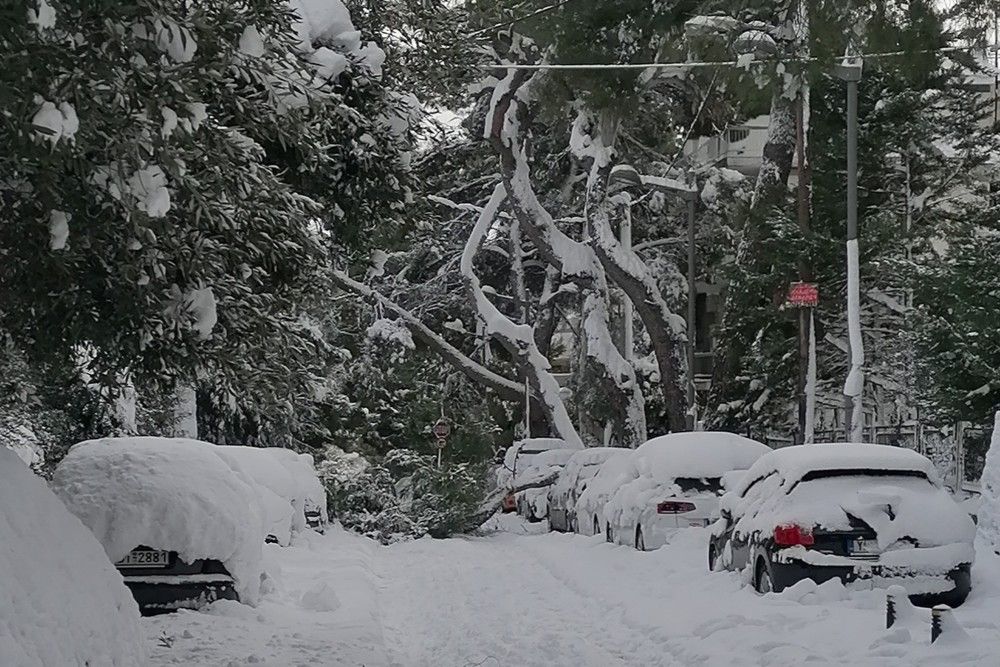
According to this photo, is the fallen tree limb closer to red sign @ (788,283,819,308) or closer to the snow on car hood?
red sign @ (788,283,819,308)

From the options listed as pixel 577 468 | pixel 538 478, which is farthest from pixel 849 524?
pixel 538 478

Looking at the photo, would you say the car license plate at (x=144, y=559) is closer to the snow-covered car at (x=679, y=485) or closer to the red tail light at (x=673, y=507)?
the snow-covered car at (x=679, y=485)

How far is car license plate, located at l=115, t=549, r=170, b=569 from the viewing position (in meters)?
11.9

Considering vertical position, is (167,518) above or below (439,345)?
below

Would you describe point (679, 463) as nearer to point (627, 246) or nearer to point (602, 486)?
→ point (602, 486)

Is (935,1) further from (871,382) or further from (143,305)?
(871,382)

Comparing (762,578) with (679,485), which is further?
(679,485)

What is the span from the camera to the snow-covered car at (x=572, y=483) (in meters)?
25.8

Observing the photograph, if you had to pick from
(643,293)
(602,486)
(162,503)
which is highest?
(643,293)

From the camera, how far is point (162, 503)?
1202 cm

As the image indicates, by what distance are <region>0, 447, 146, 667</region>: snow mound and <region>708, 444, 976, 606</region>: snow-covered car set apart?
667cm

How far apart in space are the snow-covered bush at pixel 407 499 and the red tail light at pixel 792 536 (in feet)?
47.2

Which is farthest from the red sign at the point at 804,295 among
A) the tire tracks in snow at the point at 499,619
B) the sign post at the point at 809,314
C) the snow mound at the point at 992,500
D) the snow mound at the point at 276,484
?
the snow mound at the point at 276,484

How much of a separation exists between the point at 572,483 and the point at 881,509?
13.9 metres
